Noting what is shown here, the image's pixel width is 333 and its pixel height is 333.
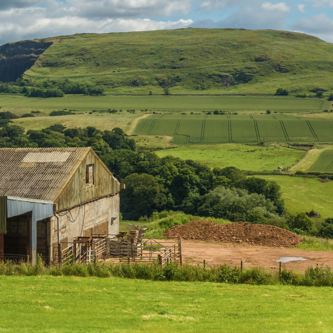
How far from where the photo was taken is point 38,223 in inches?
1203

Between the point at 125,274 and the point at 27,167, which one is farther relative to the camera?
the point at 27,167

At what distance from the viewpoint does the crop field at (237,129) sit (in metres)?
146

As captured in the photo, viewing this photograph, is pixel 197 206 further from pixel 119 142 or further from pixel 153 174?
pixel 119 142

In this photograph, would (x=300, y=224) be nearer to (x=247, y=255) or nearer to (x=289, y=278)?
(x=247, y=255)

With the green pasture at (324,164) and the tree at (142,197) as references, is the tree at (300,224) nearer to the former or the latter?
the tree at (142,197)

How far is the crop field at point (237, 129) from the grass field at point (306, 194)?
42.7 metres

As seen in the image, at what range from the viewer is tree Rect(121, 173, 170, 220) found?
267ft

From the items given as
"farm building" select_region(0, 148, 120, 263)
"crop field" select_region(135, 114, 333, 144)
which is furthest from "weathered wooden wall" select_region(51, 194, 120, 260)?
"crop field" select_region(135, 114, 333, 144)

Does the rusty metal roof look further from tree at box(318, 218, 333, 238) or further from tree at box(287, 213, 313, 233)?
tree at box(318, 218, 333, 238)

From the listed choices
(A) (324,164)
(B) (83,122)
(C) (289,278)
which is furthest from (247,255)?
(B) (83,122)

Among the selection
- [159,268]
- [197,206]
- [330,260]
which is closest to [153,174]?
[197,206]

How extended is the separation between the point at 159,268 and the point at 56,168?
9.98 meters

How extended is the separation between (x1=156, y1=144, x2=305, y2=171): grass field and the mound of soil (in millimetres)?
65564

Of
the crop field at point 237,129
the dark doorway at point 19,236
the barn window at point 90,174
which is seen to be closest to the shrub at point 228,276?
the dark doorway at point 19,236
